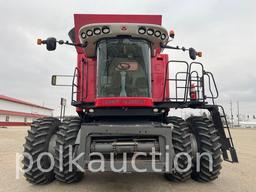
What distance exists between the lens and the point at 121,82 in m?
5.09

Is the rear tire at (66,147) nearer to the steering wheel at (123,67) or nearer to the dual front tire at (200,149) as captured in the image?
the steering wheel at (123,67)

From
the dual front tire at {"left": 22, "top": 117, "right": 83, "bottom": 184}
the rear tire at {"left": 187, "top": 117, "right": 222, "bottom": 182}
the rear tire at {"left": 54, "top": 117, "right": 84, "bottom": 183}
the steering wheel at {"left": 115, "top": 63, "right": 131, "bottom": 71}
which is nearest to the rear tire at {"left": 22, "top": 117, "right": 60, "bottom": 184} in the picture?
the dual front tire at {"left": 22, "top": 117, "right": 83, "bottom": 184}

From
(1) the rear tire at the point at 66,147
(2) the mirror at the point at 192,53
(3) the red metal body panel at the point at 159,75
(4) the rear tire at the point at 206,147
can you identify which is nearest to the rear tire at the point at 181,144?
(4) the rear tire at the point at 206,147

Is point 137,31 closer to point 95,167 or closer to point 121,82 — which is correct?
point 121,82

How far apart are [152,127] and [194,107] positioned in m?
1.85

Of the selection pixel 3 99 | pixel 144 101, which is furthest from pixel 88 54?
pixel 3 99

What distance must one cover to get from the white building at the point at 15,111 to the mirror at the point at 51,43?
167 feet

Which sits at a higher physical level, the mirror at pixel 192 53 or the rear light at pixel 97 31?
the rear light at pixel 97 31

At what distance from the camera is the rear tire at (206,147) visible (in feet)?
17.3

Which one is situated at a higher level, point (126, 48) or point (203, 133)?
point (126, 48)

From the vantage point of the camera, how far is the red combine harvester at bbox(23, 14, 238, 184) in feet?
14.7

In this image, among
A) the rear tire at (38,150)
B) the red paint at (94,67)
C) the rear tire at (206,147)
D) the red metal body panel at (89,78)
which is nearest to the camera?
the rear tire at (38,150)

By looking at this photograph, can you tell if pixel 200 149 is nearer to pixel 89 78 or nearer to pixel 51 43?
pixel 89 78

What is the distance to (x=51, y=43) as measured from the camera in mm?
5355
